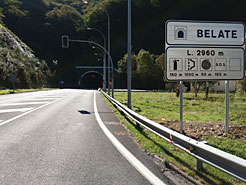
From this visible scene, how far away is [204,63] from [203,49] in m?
0.42

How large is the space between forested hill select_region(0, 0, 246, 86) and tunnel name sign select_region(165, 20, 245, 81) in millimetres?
81549

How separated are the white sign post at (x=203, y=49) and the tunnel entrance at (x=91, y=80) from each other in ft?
264

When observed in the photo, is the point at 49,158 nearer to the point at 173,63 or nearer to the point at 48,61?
the point at 173,63

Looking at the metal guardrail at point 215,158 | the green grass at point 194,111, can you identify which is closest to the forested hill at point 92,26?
the green grass at point 194,111

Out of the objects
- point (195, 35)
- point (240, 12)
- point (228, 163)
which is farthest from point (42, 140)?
point (240, 12)

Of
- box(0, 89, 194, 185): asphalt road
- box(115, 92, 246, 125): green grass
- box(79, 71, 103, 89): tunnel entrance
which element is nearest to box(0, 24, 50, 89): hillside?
box(79, 71, 103, 89): tunnel entrance

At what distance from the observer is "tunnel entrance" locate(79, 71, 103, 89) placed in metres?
87.9

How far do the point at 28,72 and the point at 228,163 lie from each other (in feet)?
199

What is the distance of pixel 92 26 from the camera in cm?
9225

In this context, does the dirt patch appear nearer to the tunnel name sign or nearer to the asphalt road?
the tunnel name sign

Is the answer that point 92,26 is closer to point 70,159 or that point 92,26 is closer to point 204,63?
point 204,63

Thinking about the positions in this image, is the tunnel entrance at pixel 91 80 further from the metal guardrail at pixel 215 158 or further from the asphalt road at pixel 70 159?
the metal guardrail at pixel 215 158

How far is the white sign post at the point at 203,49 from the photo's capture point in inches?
278

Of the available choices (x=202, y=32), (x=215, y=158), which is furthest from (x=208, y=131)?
(x=215, y=158)
